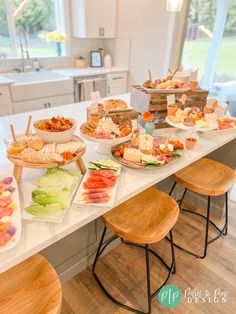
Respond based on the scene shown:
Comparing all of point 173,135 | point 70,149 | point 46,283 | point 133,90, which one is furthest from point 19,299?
point 133,90

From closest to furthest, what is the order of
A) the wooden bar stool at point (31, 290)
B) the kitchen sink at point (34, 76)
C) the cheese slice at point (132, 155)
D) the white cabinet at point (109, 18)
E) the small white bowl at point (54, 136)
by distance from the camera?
the wooden bar stool at point (31, 290) → the small white bowl at point (54, 136) → the cheese slice at point (132, 155) → the kitchen sink at point (34, 76) → the white cabinet at point (109, 18)

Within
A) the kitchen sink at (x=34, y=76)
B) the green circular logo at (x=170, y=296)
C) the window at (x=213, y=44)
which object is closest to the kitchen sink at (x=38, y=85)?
the kitchen sink at (x=34, y=76)

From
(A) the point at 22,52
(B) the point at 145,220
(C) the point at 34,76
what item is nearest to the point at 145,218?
(B) the point at 145,220

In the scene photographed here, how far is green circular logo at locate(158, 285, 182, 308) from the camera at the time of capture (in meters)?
1.48

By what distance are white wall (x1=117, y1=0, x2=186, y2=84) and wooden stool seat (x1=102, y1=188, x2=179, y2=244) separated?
254cm

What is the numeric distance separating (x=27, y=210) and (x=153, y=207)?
753mm

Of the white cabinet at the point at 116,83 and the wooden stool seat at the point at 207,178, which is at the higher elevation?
the white cabinet at the point at 116,83

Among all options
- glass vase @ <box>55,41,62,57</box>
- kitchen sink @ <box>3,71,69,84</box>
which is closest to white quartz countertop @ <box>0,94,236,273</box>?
kitchen sink @ <box>3,71,69,84</box>

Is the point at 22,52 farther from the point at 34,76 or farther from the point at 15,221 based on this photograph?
the point at 15,221

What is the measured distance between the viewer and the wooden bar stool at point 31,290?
840mm

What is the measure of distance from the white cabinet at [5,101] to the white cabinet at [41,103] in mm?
73

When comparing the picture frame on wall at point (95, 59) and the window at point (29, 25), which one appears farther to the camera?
the picture frame on wall at point (95, 59)

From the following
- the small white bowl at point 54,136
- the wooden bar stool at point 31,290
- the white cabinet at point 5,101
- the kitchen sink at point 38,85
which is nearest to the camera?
the wooden bar stool at point 31,290

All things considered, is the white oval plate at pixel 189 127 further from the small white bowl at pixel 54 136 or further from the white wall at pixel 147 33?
the white wall at pixel 147 33
